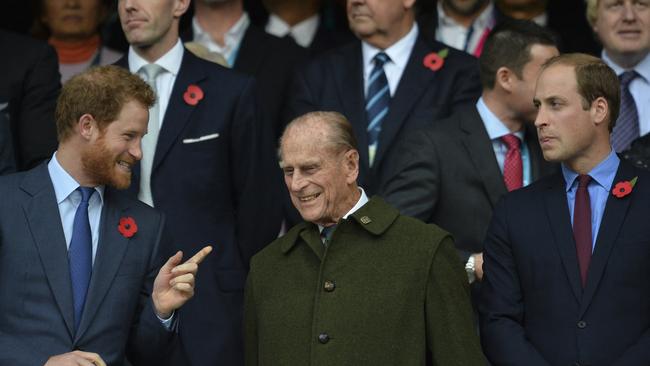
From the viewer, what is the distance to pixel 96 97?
6172mm

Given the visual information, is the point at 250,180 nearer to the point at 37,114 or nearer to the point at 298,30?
the point at 37,114

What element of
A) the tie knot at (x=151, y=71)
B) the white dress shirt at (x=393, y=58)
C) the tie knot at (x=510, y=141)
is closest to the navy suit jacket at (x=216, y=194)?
the tie knot at (x=151, y=71)

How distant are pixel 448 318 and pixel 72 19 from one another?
12.0 feet

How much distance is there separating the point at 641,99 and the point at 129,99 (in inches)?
112

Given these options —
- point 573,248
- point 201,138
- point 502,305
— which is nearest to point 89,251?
point 201,138

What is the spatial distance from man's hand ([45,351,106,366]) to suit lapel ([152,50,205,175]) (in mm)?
1407

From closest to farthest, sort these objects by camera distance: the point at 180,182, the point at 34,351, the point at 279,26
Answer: the point at 34,351 → the point at 180,182 → the point at 279,26

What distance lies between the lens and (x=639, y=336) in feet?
20.0

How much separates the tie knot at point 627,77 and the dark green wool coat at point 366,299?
218cm

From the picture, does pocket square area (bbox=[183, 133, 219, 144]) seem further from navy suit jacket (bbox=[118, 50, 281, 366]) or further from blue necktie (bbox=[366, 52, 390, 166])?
blue necktie (bbox=[366, 52, 390, 166])

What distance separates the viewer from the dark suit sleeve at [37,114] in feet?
24.0

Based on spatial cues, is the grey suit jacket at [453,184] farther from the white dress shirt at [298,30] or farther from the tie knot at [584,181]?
the white dress shirt at [298,30]

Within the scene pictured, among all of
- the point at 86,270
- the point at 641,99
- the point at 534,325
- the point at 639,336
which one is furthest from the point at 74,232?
the point at 641,99

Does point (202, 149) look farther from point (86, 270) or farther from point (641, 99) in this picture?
point (641, 99)
